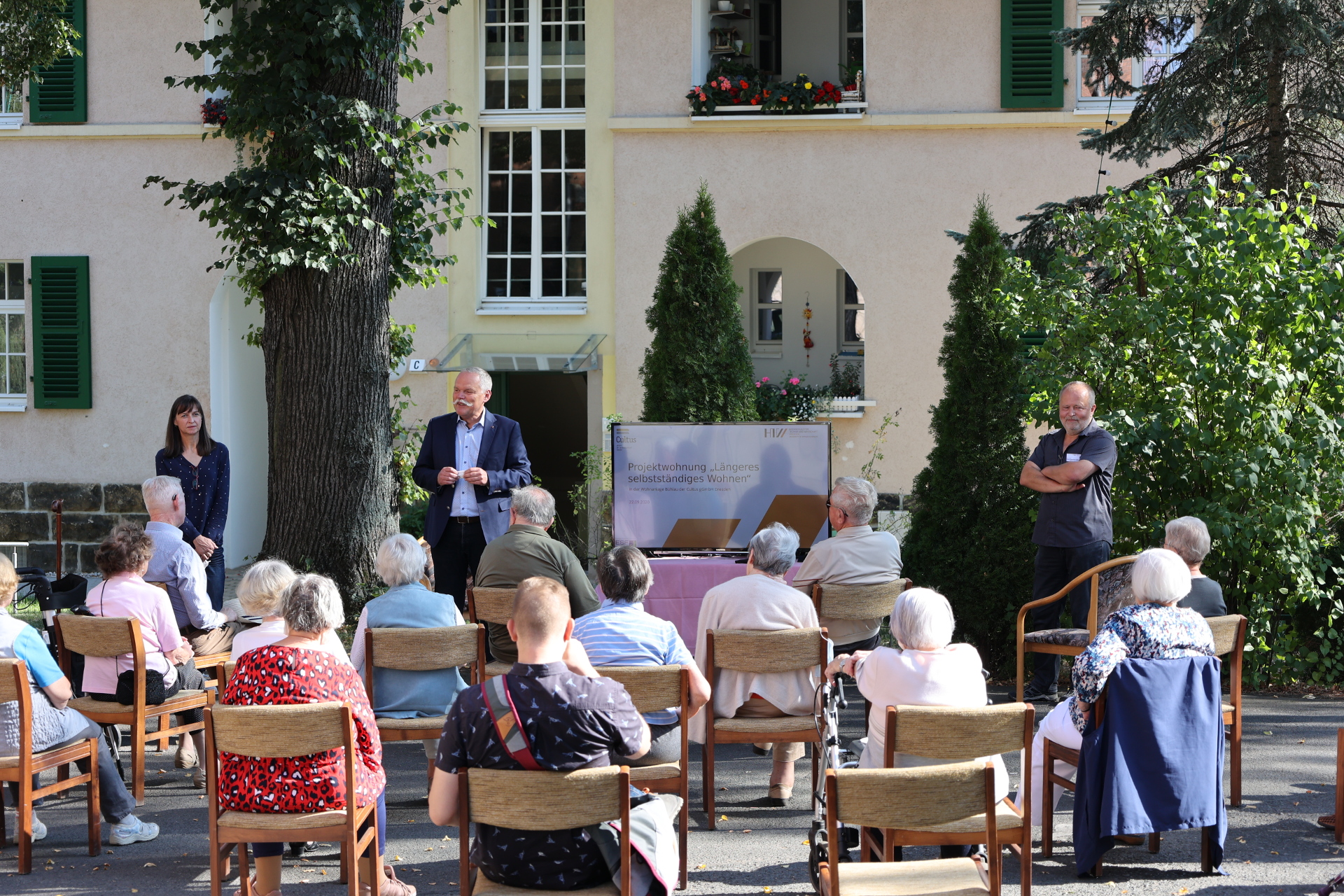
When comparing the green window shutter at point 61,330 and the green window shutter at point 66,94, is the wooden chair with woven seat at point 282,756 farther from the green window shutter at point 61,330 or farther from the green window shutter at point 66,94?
the green window shutter at point 66,94

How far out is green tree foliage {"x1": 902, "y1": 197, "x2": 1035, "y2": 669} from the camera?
7.86 m

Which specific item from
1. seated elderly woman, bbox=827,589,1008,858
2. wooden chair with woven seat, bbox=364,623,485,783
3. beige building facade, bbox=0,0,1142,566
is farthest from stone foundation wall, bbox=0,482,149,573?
seated elderly woman, bbox=827,589,1008,858

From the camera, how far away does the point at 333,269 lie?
28.4ft

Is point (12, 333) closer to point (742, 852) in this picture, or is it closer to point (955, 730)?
point (742, 852)

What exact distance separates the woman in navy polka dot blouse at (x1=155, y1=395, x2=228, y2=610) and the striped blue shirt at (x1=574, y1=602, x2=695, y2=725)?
3605 mm

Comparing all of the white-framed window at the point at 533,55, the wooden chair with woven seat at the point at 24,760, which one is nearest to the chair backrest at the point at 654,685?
the wooden chair with woven seat at the point at 24,760

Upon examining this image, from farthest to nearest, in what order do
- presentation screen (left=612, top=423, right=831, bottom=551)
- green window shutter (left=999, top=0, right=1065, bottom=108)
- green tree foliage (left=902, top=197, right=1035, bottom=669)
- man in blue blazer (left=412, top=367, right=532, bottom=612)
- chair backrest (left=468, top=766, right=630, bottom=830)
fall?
green window shutter (left=999, top=0, right=1065, bottom=108) < green tree foliage (left=902, top=197, right=1035, bottom=669) < presentation screen (left=612, top=423, right=831, bottom=551) < man in blue blazer (left=412, top=367, right=532, bottom=612) < chair backrest (left=468, top=766, right=630, bottom=830)

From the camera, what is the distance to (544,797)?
319 cm

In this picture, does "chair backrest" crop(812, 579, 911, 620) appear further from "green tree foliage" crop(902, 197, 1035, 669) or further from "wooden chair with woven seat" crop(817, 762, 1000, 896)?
"wooden chair with woven seat" crop(817, 762, 1000, 896)

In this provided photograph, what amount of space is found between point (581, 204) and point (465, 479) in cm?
732

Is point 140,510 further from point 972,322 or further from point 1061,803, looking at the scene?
point 1061,803

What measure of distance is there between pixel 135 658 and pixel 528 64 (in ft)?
31.8

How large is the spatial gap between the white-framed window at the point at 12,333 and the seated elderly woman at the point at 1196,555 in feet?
39.9

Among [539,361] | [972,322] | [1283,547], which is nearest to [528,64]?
[539,361]
